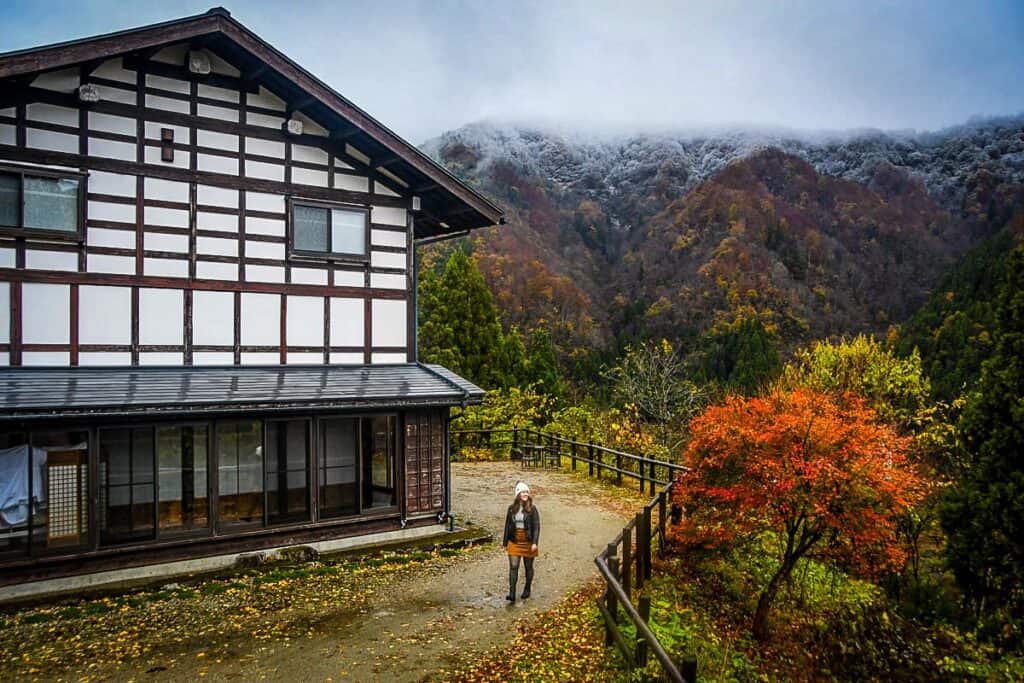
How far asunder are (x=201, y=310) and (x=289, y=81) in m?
4.15

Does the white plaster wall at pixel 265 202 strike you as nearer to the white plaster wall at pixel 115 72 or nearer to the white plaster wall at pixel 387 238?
the white plaster wall at pixel 387 238

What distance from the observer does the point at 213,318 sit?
11.7 meters

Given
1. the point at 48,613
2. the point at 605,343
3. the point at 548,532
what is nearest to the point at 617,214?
the point at 605,343

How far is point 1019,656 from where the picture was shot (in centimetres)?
1087

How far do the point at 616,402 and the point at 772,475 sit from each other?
24430 mm

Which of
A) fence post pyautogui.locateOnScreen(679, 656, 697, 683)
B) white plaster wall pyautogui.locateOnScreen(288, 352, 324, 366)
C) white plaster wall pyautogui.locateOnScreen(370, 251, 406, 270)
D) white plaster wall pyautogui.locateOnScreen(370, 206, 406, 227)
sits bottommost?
fence post pyautogui.locateOnScreen(679, 656, 697, 683)

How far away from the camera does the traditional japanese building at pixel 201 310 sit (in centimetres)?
1014

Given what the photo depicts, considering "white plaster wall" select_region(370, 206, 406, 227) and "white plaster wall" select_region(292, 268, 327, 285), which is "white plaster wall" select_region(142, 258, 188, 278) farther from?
"white plaster wall" select_region(370, 206, 406, 227)

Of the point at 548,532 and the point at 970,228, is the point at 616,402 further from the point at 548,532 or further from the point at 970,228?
the point at 970,228

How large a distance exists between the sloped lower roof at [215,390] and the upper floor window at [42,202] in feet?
6.90

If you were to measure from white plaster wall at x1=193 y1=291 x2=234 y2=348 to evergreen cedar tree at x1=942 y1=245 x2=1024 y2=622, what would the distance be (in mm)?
12987

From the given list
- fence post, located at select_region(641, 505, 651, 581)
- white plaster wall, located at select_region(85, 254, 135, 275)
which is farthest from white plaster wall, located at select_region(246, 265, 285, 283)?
fence post, located at select_region(641, 505, 651, 581)

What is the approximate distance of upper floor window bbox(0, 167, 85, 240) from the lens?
10328 mm

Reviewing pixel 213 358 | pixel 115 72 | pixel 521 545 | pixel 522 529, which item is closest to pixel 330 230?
pixel 213 358
